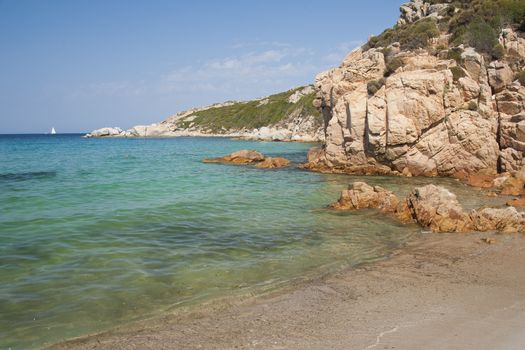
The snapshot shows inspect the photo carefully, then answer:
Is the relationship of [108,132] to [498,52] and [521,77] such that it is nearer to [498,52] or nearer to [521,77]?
[498,52]

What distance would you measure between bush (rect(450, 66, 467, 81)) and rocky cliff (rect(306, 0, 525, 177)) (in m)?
0.07

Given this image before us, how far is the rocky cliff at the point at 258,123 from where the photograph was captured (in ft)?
307

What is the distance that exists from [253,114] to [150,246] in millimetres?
121419

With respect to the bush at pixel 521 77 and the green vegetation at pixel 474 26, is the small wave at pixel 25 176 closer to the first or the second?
the bush at pixel 521 77

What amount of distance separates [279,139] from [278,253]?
79.9 meters

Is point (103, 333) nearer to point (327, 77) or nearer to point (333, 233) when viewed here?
point (333, 233)

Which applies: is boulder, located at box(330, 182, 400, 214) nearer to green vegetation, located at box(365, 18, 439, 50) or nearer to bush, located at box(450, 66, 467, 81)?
bush, located at box(450, 66, 467, 81)

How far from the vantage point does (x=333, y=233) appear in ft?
45.7

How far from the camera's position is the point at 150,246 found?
11898 mm

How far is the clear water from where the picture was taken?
25.8 feet

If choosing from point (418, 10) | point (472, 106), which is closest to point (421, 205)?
point (472, 106)

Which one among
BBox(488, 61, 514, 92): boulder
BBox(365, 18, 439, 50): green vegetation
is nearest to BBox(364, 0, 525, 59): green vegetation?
BBox(365, 18, 439, 50): green vegetation

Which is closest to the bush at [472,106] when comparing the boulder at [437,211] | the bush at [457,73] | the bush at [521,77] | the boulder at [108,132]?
the bush at [457,73]

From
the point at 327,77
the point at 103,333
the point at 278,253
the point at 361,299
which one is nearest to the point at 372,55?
the point at 327,77
